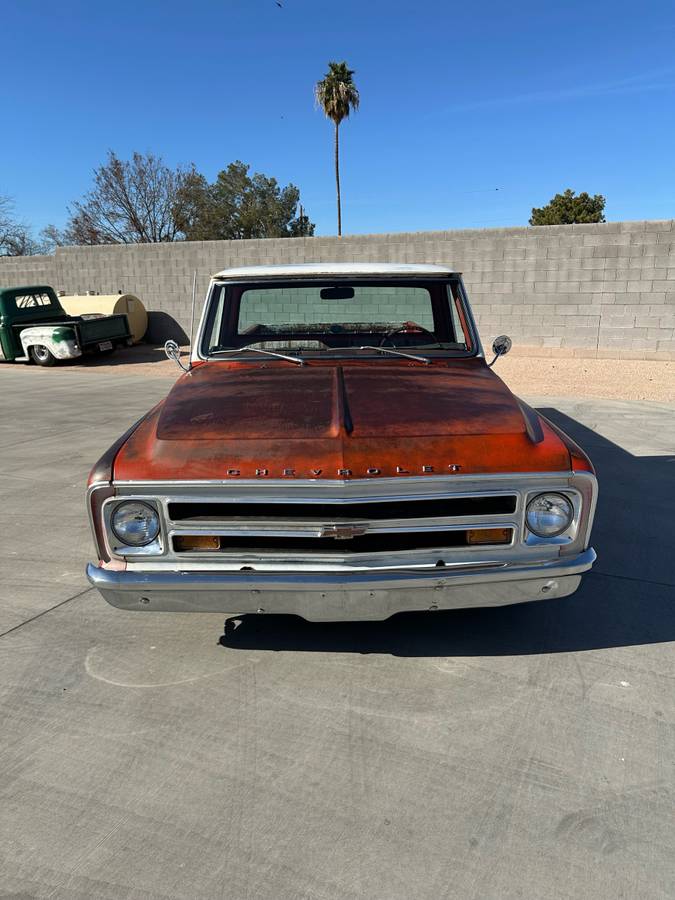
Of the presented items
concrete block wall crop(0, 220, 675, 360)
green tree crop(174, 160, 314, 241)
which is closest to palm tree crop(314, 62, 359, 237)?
green tree crop(174, 160, 314, 241)

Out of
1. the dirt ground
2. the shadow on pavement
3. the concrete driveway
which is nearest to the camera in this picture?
the concrete driveway

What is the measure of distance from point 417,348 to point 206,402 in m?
1.33

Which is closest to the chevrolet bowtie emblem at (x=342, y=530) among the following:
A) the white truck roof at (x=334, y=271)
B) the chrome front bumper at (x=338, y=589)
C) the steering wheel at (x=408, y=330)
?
the chrome front bumper at (x=338, y=589)

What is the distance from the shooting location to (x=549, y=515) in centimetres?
229

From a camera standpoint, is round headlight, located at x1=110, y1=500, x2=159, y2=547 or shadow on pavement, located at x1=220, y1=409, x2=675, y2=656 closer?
round headlight, located at x1=110, y1=500, x2=159, y2=547

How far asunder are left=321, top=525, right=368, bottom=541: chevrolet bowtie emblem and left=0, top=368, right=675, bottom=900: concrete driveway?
2.28 feet

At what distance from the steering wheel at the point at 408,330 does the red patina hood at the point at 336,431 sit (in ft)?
2.21

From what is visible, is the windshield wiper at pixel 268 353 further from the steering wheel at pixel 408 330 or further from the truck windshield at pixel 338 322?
the steering wheel at pixel 408 330

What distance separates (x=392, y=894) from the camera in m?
1.62

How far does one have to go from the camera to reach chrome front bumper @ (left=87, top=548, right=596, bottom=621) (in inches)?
86.0

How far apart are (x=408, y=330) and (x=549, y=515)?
5.62ft

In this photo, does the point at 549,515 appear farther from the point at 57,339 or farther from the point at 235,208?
the point at 235,208

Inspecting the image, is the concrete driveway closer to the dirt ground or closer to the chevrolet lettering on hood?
the chevrolet lettering on hood

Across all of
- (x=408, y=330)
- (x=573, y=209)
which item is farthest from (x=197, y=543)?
(x=573, y=209)
